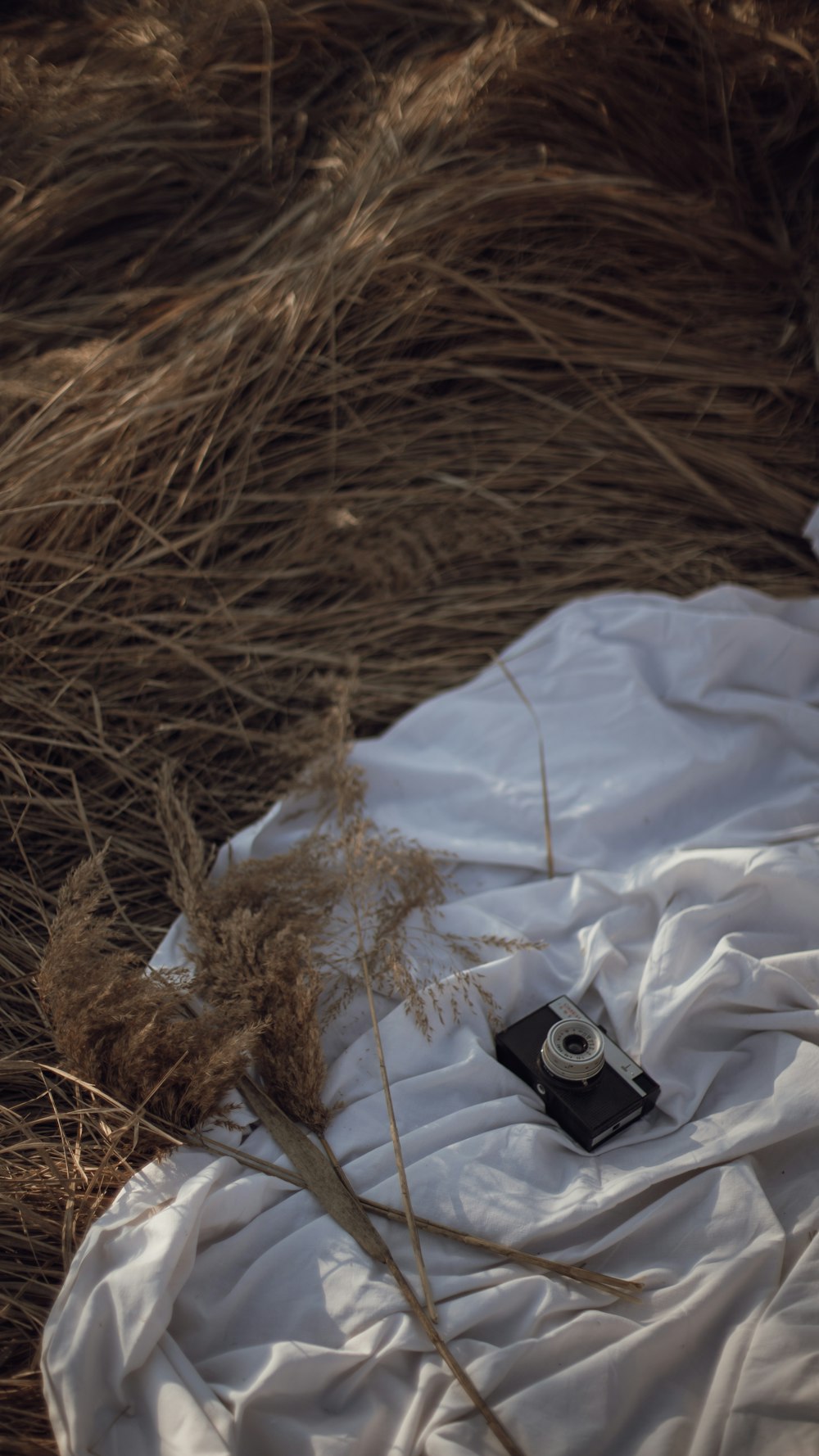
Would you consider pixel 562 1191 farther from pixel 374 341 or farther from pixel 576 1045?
pixel 374 341

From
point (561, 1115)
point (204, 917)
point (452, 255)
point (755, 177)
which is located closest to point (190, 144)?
point (452, 255)

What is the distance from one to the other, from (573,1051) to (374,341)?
182 cm

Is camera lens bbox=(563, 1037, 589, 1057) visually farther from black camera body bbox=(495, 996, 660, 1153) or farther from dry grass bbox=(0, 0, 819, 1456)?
dry grass bbox=(0, 0, 819, 1456)

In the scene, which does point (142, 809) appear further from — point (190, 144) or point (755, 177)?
point (755, 177)

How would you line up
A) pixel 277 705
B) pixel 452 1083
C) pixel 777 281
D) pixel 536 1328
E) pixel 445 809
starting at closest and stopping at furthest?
pixel 536 1328 → pixel 452 1083 → pixel 445 809 → pixel 277 705 → pixel 777 281

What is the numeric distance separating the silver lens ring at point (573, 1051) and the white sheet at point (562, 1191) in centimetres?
11

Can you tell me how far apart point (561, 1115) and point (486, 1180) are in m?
0.17

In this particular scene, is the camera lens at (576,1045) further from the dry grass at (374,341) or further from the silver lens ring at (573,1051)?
the dry grass at (374,341)

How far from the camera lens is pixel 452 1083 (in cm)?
164

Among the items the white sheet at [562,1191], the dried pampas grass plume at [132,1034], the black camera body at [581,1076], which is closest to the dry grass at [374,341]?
the white sheet at [562,1191]

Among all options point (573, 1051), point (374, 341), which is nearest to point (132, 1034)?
point (573, 1051)

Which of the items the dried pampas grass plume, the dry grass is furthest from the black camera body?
the dry grass

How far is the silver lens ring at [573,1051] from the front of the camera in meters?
1.55

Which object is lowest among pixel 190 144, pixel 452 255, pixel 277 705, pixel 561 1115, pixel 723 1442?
pixel 723 1442
